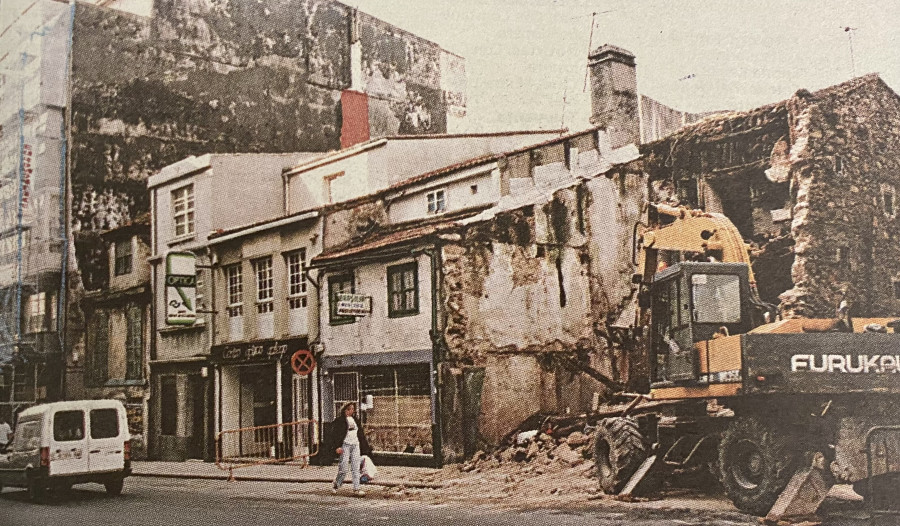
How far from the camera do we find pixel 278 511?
7473 mm

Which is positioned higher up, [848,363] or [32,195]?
[32,195]

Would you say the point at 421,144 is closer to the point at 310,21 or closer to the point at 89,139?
the point at 310,21

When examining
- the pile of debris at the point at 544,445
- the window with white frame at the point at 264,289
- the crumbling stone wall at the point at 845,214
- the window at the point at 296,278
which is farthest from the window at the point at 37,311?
the crumbling stone wall at the point at 845,214

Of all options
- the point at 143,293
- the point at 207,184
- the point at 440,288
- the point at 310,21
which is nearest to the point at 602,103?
the point at 440,288

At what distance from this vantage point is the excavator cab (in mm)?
6287

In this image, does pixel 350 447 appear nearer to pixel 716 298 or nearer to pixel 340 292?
pixel 340 292

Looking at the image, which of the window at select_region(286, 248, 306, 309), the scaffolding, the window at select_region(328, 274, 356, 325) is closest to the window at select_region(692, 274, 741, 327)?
the window at select_region(328, 274, 356, 325)

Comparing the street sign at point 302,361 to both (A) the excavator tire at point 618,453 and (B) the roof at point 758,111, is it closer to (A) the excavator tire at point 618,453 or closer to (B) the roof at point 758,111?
(A) the excavator tire at point 618,453

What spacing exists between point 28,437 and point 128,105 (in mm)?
3227

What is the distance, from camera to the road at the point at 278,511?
6.09 metres

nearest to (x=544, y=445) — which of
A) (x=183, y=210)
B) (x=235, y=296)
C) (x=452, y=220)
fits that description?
(x=452, y=220)

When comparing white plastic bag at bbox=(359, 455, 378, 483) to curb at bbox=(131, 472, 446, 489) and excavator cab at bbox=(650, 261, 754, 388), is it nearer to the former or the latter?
curb at bbox=(131, 472, 446, 489)

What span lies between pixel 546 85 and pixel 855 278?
2.56m

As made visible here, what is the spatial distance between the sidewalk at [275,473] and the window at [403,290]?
1.30 metres
